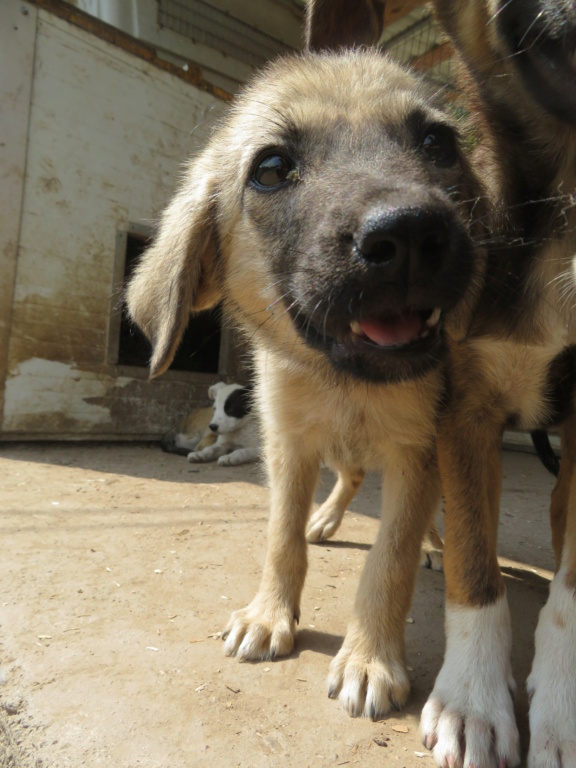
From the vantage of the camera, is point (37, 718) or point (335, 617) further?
point (335, 617)

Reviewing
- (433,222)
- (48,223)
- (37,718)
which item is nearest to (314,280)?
(433,222)

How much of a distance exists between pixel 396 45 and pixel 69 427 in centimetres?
562

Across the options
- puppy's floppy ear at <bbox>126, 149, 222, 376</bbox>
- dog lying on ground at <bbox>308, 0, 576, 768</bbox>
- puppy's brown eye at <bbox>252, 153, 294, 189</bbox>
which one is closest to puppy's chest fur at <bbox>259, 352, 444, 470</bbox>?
dog lying on ground at <bbox>308, 0, 576, 768</bbox>

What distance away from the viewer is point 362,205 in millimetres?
1581

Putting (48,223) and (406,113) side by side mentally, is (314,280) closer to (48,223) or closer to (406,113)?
(406,113)

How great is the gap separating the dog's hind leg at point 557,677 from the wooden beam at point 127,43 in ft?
21.9

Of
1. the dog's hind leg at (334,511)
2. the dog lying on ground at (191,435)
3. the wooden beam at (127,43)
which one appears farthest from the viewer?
the dog lying on ground at (191,435)

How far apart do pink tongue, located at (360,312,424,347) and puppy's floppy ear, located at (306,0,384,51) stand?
2.05 meters

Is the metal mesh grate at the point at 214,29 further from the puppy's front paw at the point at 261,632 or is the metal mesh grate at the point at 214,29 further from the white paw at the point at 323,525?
the puppy's front paw at the point at 261,632

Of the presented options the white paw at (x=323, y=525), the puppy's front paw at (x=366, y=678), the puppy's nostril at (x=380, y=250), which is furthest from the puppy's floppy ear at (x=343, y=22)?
the puppy's front paw at (x=366, y=678)

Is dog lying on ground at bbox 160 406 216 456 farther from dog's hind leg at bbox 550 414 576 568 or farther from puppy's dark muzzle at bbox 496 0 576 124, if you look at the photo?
puppy's dark muzzle at bbox 496 0 576 124

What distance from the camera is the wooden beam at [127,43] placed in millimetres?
5992

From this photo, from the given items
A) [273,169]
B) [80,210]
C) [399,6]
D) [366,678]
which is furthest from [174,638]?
[80,210]

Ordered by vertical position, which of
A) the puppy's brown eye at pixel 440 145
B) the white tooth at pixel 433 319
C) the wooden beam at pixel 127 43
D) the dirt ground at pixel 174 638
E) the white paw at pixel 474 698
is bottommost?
the dirt ground at pixel 174 638
